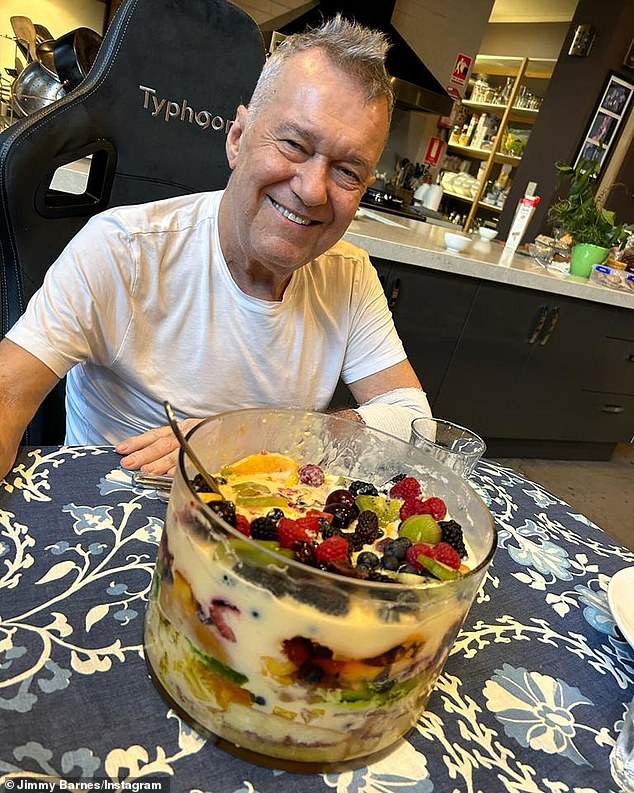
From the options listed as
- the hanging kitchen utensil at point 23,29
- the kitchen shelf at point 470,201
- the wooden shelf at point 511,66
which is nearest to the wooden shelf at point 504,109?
the wooden shelf at point 511,66

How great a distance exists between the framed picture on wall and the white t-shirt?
13.2 feet

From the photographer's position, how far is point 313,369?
4.07ft

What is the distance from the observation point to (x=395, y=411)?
1.15m

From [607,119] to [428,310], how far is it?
10.6ft

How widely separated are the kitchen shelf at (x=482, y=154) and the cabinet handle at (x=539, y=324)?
11.2ft

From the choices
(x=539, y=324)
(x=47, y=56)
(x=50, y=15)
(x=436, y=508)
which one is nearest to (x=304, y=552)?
(x=436, y=508)

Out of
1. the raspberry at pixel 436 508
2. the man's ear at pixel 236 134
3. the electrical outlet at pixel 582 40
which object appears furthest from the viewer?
the electrical outlet at pixel 582 40

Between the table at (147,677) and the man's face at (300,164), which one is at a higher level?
the man's face at (300,164)

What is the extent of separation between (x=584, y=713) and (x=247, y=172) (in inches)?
34.4

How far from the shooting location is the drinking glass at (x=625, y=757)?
1.86 feet

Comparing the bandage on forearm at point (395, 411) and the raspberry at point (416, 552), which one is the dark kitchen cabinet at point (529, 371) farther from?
the raspberry at point (416, 552)

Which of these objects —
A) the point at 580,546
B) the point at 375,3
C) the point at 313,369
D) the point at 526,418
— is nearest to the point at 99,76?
the point at 313,369

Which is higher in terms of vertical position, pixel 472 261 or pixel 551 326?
pixel 472 261

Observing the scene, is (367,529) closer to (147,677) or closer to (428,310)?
(147,677)
